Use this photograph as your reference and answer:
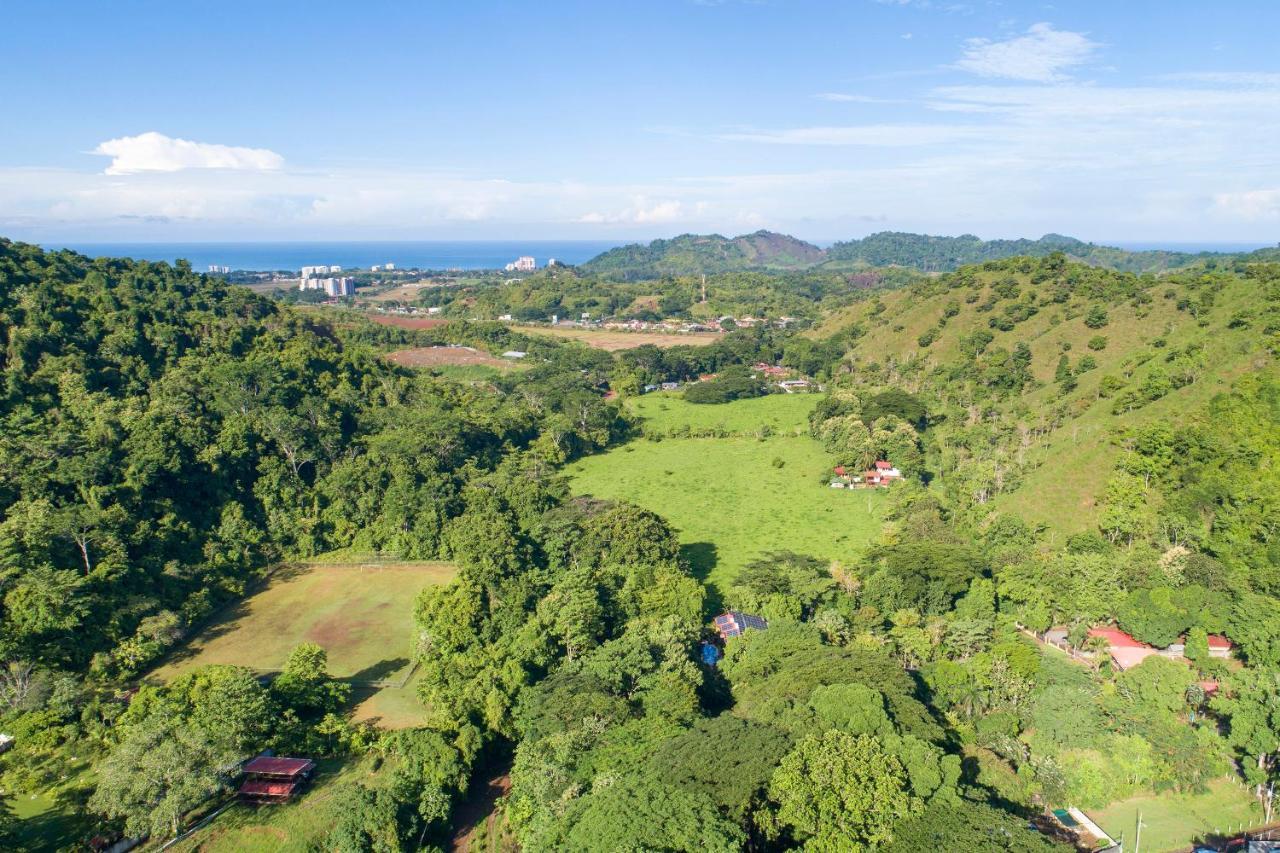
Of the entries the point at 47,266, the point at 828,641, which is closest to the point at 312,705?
the point at 828,641

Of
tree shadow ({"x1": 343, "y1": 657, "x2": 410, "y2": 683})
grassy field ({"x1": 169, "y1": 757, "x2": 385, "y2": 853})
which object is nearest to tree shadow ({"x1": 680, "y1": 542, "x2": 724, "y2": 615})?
tree shadow ({"x1": 343, "y1": 657, "x2": 410, "y2": 683})

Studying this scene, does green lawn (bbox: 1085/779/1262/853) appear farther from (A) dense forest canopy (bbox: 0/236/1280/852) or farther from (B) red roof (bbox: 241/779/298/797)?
(B) red roof (bbox: 241/779/298/797)

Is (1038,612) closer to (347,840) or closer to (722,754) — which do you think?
(722,754)

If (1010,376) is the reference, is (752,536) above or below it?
below

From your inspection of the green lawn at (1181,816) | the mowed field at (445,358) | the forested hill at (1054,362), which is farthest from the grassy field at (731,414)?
the green lawn at (1181,816)

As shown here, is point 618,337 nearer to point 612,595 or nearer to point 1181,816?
point 612,595

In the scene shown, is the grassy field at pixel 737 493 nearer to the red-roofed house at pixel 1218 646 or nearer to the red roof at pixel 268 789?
the red-roofed house at pixel 1218 646
